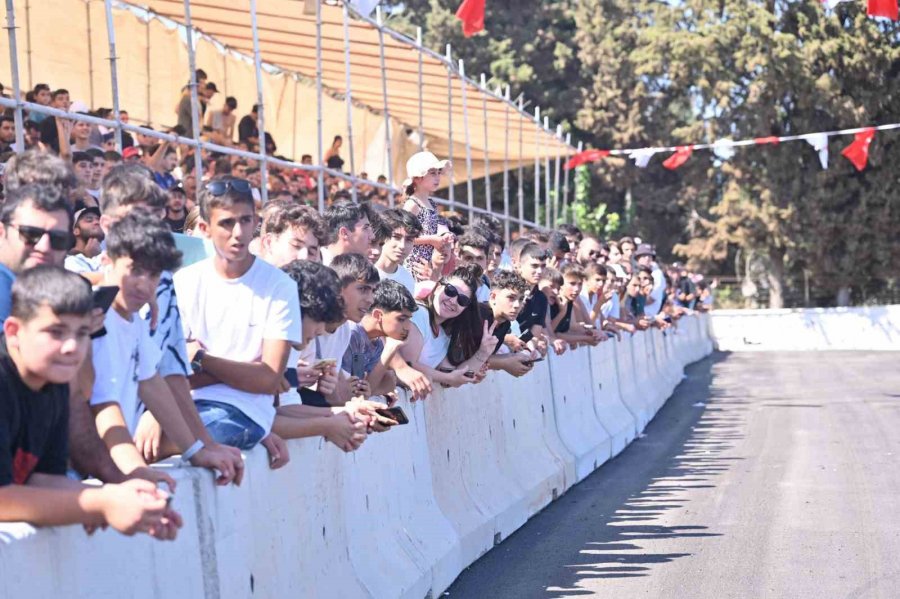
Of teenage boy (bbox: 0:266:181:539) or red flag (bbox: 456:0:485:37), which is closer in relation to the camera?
teenage boy (bbox: 0:266:181:539)

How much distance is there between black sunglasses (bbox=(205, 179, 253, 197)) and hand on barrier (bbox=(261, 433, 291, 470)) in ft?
3.72

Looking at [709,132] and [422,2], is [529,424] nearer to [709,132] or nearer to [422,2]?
[709,132]

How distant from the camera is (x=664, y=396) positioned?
23.3 meters

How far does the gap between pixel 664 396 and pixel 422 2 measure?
40432 millimetres

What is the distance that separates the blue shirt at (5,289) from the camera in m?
5.04

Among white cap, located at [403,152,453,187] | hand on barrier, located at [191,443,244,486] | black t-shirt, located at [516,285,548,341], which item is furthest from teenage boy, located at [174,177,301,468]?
black t-shirt, located at [516,285,548,341]

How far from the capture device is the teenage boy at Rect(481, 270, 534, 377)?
11326mm

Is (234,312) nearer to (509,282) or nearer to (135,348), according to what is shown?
(135,348)

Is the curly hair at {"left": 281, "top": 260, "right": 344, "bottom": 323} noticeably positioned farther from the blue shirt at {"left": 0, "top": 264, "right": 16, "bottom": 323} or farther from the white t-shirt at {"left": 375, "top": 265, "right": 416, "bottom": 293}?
the white t-shirt at {"left": 375, "top": 265, "right": 416, "bottom": 293}

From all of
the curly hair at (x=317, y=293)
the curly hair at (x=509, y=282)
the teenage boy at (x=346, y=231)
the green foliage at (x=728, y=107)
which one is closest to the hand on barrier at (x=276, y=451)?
the curly hair at (x=317, y=293)

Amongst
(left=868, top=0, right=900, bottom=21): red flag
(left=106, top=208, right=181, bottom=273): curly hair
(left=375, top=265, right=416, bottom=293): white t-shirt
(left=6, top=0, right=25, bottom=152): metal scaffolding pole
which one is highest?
(left=868, top=0, right=900, bottom=21): red flag

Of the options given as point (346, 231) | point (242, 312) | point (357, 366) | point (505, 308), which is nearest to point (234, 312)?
point (242, 312)

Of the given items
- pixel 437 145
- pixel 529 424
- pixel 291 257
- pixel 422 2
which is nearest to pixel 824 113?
pixel 422 2

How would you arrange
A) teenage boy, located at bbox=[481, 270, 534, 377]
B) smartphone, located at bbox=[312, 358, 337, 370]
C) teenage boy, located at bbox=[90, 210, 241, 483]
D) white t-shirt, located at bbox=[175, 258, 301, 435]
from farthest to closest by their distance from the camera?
teenage boy, located at bbox=[481, 270, 534, 377], smartphone, located at bbox=[312, 358, 337, 370], white t-shirt, located at bbox=[175, 258, 301, 435], teenage boy, located at bbox=[90, 210, 241, 483]
